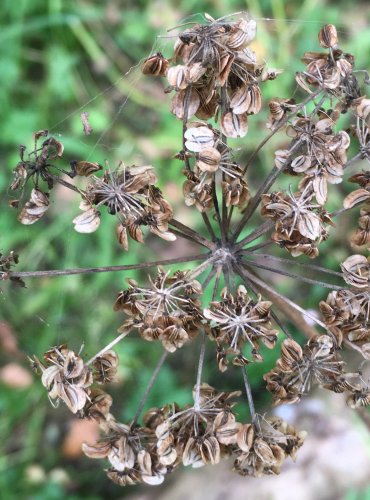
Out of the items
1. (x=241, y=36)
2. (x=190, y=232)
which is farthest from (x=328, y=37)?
(x=190, y=232)

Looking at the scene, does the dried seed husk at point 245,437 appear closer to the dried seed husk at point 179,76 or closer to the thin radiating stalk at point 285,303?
the thin radiating stalk at point 285,303

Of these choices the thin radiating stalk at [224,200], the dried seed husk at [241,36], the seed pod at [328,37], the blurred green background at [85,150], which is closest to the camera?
the dried seed husk at [241,36]

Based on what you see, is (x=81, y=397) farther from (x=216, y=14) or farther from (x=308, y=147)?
(x=216, y=14)

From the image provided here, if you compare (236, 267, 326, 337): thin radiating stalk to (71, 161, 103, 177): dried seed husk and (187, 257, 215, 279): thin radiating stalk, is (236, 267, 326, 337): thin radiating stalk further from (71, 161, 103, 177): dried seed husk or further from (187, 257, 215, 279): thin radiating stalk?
(71, 161, 103, 177): dried seed husk

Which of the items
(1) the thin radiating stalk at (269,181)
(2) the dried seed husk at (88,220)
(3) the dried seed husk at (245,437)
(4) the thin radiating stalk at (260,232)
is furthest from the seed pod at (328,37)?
(3) the dried seed husk at (245,437)

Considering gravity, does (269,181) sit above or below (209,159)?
below

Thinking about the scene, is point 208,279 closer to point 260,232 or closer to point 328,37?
point 260,232

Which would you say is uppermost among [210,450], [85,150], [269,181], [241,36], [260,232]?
[241,36]

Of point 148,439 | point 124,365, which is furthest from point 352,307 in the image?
point 124,365
